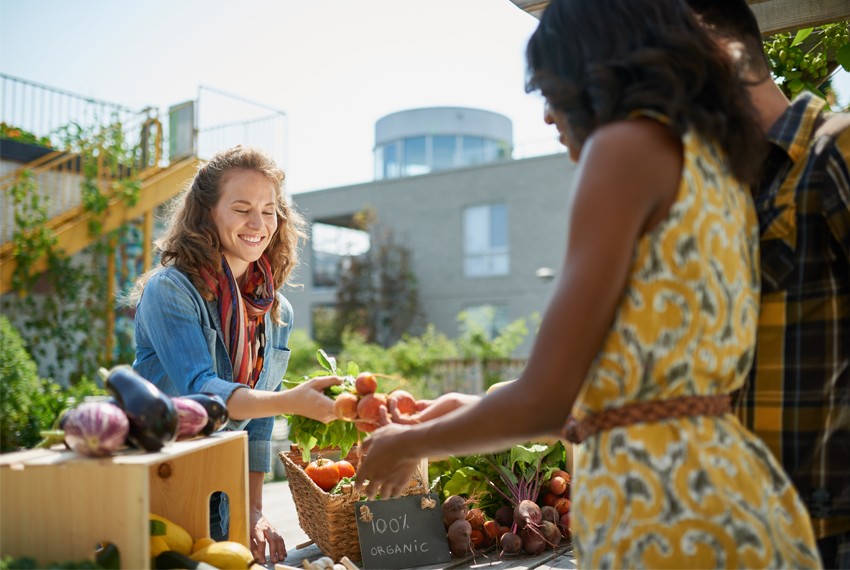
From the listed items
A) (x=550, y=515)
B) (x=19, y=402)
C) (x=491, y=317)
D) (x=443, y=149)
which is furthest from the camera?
(x=443, y=149)

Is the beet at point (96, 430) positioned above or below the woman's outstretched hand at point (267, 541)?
above

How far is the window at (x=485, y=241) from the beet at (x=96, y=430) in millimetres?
18490

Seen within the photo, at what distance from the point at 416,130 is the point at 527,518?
2367 centimetres

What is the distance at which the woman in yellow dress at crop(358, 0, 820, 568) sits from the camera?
1.12 m

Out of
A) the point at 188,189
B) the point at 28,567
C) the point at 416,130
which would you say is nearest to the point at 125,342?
the point at 188,189

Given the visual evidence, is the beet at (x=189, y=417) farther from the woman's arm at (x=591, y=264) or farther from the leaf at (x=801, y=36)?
the leaf at (x=801, y=36)

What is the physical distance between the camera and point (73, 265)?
11.6 meters

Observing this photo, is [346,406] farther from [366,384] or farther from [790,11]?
[790,11]

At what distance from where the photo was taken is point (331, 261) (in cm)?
2298

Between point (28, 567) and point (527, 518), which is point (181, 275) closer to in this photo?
point (28, 567)

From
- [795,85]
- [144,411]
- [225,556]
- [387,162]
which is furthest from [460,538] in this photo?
[387,162]

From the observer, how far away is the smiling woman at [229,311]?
208 cm

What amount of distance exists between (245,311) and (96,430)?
3.35 ft

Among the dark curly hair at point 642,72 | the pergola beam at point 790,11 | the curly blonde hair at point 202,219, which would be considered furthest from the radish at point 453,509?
the pergola beam at point 790,11
